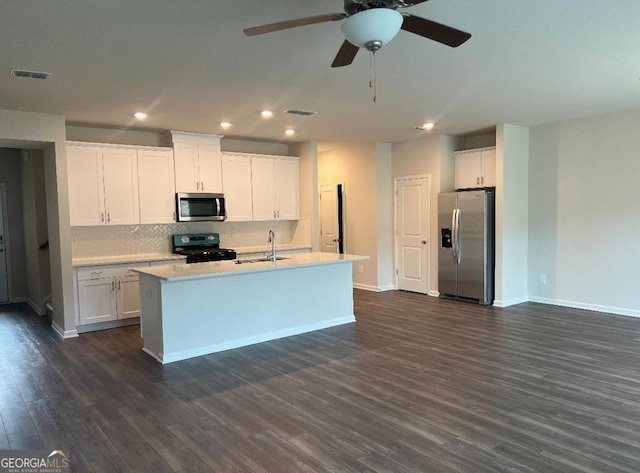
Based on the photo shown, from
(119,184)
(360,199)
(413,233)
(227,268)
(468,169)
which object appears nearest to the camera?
(227,268)

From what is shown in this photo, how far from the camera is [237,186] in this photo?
6938 mm

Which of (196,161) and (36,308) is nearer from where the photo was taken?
(196,161)

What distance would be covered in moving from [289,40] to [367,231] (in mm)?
5266

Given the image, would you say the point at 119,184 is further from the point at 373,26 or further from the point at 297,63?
the point at 373,26

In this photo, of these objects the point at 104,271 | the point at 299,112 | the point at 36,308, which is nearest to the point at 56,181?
the point at 104,271

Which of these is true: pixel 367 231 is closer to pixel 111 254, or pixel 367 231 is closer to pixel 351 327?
pixel 351 327

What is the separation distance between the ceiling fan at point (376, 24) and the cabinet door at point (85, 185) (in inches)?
163

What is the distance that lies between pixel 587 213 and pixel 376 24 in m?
5.23

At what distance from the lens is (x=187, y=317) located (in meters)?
4.49

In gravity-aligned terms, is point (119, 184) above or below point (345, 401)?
above

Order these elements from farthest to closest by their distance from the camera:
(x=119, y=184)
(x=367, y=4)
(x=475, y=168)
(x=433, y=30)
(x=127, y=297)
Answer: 1. (x=475, y=168)
2. (x=119, y=184)
3. (x=127, y=297)
4. (x=433, y=30)
5. (x=367, y=4)

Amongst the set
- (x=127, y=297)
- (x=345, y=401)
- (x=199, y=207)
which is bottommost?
(x=345, y=401)

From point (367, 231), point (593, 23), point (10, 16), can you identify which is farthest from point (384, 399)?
→ point (367, 231)

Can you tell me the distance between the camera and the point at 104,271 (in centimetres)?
560
